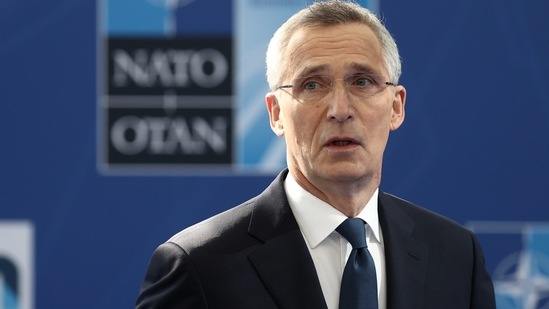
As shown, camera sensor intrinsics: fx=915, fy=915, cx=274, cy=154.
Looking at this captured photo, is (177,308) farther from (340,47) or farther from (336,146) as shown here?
(340,47)

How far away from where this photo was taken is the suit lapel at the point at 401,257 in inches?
63.5

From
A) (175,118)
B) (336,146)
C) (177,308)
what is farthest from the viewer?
(175,118)

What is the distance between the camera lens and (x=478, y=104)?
2.92 meters

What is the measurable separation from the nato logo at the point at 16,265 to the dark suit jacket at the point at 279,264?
143 centimetres

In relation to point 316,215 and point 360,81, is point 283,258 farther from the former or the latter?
point 360,81

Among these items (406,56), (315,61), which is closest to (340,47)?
(315,61)

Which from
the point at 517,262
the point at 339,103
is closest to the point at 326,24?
the point at 339,103

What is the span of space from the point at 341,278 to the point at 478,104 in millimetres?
1464

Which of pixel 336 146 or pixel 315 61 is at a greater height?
pixel 315 61

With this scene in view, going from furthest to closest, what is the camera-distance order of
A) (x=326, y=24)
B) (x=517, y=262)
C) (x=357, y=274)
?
(x=517, y=262)
(x=326, y=24)
(x=357, y=274)

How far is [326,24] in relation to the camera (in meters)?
1.69

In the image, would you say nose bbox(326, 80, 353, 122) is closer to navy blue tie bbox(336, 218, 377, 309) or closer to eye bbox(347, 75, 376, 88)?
eye bbox(347, 75, 376, 88)

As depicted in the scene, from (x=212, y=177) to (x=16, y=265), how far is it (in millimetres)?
693

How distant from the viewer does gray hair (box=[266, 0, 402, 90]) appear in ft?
5.56
